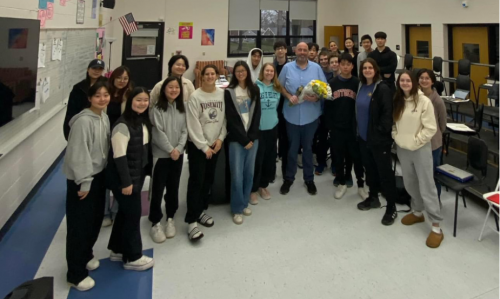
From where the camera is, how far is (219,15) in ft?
28.9

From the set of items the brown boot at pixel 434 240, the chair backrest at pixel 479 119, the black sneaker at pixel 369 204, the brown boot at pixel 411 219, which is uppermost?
the chair backrest at pixel 479 119

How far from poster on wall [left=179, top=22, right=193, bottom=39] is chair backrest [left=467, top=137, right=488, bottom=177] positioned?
7.49m

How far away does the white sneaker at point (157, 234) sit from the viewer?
267 centimetres

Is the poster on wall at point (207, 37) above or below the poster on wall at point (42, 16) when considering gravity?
below

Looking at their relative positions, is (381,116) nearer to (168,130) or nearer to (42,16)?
(168,130)

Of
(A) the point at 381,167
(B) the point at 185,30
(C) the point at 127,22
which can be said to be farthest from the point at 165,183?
(B) the point at 185,30

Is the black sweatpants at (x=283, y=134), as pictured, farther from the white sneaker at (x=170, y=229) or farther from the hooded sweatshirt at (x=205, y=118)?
the white sneaker at (x=170, y=229)

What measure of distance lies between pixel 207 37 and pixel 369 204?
7.12 m

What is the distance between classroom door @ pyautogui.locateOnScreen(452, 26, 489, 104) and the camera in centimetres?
580

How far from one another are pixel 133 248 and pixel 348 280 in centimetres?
156

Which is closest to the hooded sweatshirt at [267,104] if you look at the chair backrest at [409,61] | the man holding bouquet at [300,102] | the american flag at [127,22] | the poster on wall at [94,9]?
the man holding bouquet at [300,102]

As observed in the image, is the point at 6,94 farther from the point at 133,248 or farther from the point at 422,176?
the point at 422,176

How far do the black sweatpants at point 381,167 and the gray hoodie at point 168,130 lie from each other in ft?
5.63

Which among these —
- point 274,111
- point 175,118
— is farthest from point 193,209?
point 274,111
